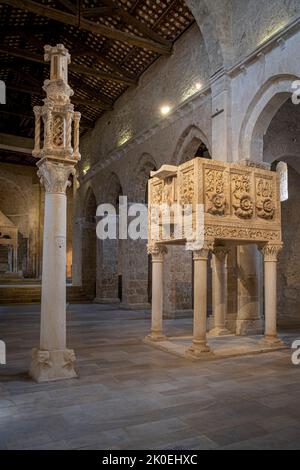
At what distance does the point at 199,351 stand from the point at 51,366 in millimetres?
2397

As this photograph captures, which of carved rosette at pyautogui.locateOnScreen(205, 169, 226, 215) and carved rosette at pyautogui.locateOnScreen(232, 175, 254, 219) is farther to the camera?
carved rosette at pyautogui.locateOnScreen(232, 175, 254, 219)

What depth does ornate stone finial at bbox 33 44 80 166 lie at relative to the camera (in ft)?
16.7

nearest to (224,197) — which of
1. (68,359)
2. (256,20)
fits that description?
(68,359)

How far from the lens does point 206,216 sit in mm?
6371

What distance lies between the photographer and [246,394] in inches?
170

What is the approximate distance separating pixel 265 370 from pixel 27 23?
12.7m

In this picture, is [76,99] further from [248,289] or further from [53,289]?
[53,289]

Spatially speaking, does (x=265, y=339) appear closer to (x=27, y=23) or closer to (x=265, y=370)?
(x=265, y=370)

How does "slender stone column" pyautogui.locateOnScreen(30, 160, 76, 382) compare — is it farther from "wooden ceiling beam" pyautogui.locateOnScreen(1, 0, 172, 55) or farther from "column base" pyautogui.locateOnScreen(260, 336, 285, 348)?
"wooden ceiling beam" pyautogui.locateOnScreen(1, 0, 172, 55)

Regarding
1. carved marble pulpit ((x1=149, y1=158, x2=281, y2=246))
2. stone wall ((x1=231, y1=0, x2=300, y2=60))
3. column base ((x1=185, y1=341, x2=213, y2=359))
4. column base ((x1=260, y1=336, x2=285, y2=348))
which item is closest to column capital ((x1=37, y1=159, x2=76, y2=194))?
carved marble pulpit ((x1=149, y1=158, x2=281, y2=246))

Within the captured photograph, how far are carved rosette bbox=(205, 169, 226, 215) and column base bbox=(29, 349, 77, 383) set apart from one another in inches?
126

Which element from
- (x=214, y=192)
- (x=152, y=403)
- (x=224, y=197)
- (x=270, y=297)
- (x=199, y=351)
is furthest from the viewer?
(x=270, y=297)

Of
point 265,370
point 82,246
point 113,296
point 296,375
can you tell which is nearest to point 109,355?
point 265,370

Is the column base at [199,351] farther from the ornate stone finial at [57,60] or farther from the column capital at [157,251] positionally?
the ornate stone finial at [57,60]
